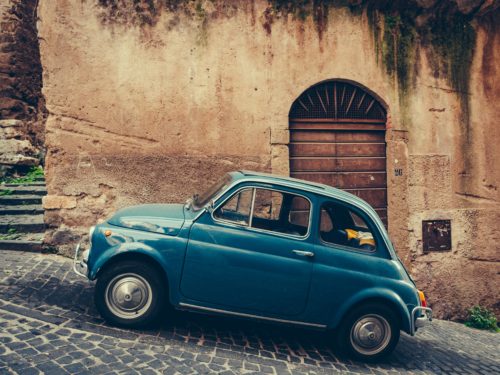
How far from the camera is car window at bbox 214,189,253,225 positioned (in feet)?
13.2

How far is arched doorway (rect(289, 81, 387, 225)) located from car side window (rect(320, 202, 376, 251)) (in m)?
2.68

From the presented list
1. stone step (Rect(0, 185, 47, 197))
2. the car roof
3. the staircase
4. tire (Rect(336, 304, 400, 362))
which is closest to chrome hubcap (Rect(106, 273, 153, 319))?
the car roof

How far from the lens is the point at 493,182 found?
7.33 meters

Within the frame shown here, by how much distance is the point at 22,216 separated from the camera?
7.12 meters

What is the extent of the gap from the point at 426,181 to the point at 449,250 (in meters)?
1.30

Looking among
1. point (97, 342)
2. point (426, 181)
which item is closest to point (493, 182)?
point (426, 181)

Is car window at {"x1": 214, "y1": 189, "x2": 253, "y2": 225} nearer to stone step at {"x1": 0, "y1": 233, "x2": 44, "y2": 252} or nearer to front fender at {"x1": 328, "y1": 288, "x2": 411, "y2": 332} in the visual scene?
front fender at {"x1": 328, "y1": 288, "x2": 411, "y2": 332}

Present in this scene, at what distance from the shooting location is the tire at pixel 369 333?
13.4ft

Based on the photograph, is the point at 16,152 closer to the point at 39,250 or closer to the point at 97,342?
the point at 39,250

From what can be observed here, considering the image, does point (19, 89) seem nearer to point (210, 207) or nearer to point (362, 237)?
point (210, 207)

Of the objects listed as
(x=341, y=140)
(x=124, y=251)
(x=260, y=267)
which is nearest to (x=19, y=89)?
(x=341, y=140)

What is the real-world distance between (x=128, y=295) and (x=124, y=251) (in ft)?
1.43

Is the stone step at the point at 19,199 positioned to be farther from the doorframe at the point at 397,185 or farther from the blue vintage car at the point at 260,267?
the doorframe at the point at 397,185

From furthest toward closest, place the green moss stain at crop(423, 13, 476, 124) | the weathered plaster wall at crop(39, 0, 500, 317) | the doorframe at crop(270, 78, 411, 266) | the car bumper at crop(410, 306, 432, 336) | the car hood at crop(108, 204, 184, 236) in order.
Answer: the green moss stain at crop(423, 13, 476, 124) < the doorframe at crop(270, 78, 411, 266) < the weathered plaster wall at crop(39, 0, 500, 317) < the car bumper at crop(410, 306, 432, 336) < the car hood at crop(108, 204, 184, 236)
